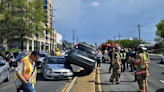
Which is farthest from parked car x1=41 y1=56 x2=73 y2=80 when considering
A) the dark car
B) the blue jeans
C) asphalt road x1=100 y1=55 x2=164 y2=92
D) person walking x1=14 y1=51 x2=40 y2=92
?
the blue jeans

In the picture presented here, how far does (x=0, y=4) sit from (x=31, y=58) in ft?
94.8

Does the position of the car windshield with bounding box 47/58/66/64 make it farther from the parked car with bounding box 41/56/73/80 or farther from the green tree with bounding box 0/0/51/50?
the green tree with bounding box 0/0/51/50

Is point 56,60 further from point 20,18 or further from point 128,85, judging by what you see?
point 20,18

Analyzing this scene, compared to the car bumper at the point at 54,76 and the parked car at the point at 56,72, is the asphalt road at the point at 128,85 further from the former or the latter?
the car bumper at the point at 54,76

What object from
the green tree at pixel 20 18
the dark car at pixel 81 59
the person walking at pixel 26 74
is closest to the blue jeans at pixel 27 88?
the person walking at pixel 26 74

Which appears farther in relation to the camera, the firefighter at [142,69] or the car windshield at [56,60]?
the car windshield at [56,60]

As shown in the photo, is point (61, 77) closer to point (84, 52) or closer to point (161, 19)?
point (84, 52)

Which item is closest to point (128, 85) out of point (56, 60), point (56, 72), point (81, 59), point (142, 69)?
point (142, 69)

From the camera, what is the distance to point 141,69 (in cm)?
610

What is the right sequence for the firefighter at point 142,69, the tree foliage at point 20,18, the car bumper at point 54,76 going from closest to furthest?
the firefighter at point 142,69, the car bumper at point 54,76, the tree foliage at point 20,18

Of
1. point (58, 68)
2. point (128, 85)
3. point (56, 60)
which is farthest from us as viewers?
point (56, 60)

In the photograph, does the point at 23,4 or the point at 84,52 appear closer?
the point at 84,52

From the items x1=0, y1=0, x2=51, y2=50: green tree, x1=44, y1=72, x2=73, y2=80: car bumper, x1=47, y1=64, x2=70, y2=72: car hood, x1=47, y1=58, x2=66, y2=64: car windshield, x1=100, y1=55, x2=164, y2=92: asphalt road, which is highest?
x1=0, y1=0, x2=51, y2=50: green tree

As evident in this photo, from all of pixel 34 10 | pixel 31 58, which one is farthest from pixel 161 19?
pixel 31 58
